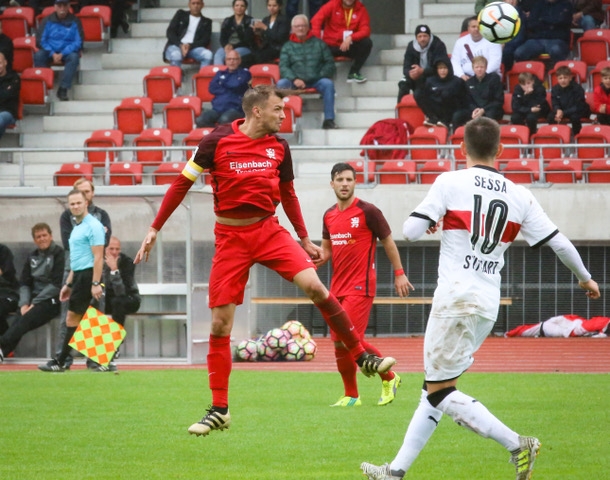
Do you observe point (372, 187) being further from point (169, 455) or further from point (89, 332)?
point (169, 455)

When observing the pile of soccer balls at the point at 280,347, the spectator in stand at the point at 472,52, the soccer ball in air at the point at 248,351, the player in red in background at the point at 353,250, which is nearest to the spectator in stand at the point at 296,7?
the spectator in stand at the point at 472,52

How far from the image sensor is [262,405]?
10.8 meters

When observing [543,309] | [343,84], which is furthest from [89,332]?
[343,84]

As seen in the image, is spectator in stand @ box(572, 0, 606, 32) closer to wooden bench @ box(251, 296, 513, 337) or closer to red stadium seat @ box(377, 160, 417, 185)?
red stadium seat @ box(377, 160, 417, 185)

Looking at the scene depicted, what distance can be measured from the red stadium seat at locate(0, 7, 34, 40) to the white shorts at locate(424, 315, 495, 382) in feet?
69.5

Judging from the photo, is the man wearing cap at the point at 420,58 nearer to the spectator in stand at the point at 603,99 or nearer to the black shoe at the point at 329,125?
the black shoe at the point at 329,125

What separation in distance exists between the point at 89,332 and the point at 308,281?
6633mm

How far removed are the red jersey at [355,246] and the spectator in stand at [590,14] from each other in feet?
44.5

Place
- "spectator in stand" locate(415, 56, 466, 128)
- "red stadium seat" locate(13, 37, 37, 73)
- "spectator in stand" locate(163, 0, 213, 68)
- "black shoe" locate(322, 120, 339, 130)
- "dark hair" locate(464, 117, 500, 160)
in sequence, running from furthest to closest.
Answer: "red stadium seat" locate(13, 37, 37, 73), "spectator in stand" locate(163, 0, 213, 68), "black shoe" locate(322, 120, 339, 130), "spectator in stand" locate(415, 56, 466, 128), "dark hair" locate(464, 117, 500, 160)

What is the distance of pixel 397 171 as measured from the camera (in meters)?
19.8

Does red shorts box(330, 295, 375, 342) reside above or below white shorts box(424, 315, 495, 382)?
below

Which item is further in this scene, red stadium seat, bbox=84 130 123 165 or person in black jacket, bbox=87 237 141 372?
red stadium seat, bbox=84 130 123 165

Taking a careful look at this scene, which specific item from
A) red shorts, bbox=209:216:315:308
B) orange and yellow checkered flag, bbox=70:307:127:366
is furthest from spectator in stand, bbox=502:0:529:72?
red shorts, bbox=209:216:315:308

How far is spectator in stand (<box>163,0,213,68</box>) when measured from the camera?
2391 cm
